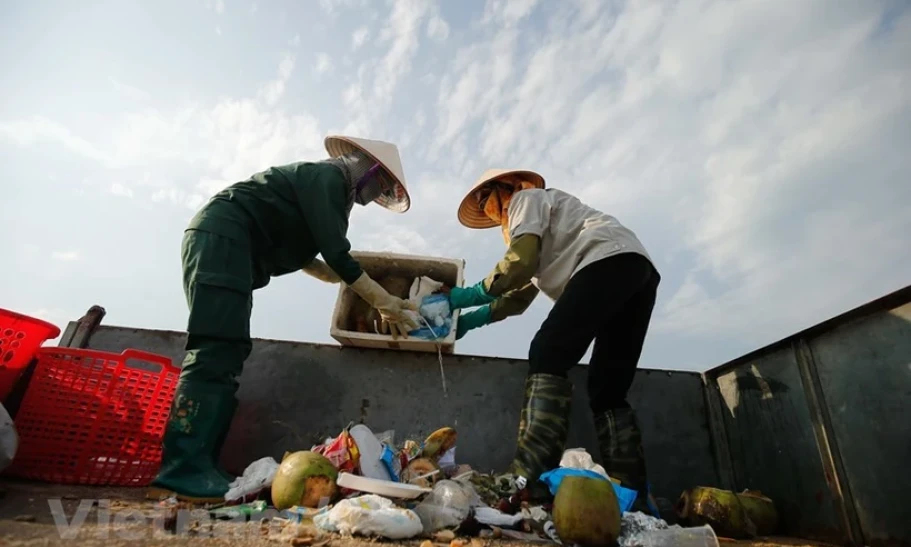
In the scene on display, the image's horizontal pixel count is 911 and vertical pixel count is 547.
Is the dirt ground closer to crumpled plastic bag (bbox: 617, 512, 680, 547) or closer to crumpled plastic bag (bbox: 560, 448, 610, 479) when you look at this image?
crumpled plastic bag (bbox: 617, 512, 680, 547)

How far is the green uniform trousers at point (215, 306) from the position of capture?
2.27 metres

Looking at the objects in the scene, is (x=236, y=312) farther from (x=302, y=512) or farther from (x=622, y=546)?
(x=622, y=546)

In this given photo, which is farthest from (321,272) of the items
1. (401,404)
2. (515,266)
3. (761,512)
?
(761,512)

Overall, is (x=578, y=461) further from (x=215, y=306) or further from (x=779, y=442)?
(x=215, y=306)

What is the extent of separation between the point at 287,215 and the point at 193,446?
53.3 inches

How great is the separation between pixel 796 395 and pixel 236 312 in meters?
3.20

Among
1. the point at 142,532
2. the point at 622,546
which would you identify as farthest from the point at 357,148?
the point at 622,546

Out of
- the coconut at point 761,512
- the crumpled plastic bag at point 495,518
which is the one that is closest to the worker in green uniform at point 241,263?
the crumpled plastic bag at point 495,518

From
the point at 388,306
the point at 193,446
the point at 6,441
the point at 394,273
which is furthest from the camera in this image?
the point at 394,273

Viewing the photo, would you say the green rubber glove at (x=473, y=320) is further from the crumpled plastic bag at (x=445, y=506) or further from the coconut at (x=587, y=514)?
the coconut at (x=587, y=514)

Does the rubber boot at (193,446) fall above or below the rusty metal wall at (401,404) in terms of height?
below

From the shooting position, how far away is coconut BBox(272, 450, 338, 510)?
1.86 metres

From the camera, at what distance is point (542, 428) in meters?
2.29

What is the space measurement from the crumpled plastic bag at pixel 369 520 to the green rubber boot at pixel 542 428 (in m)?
0.77
